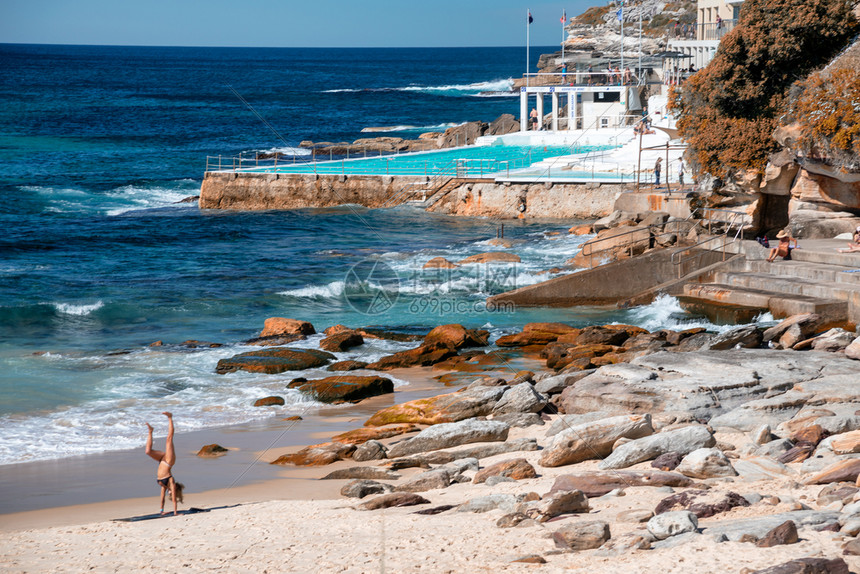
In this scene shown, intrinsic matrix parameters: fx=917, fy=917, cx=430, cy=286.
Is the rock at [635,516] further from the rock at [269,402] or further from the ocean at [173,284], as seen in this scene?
the rock at [269,402]

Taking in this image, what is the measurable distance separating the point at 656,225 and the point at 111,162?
4577 centimetres

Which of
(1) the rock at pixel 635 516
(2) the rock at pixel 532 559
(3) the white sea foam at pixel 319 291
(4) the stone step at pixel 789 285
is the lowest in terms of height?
(3) the white sea foam at pixel 319 291

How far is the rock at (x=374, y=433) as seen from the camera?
13.5m

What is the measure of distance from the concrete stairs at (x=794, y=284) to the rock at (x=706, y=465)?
924cm

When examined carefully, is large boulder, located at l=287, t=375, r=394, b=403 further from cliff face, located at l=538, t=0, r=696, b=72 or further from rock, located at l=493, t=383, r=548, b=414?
cliff face, located at l=538, t=0, r=696, b=72

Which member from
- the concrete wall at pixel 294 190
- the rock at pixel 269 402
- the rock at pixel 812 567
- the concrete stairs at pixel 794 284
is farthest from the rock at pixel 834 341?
the concrete wall at pixel 294 190

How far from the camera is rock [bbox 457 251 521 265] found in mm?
27219

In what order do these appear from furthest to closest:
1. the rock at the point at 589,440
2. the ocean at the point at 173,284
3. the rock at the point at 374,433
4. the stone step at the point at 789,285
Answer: the stone step at the point at 789,285 < the ocean at the point at 173,284 < the rock at the point at 374,433 < the rock at the point at 589,440

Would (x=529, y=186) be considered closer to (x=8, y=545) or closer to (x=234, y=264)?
(x=234, y=264)

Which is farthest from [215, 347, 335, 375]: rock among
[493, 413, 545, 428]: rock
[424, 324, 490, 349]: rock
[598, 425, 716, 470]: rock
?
[598, 425, 716, 470]: rock

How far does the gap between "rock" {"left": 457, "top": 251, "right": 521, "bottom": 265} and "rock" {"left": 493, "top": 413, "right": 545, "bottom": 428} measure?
14.2 meters

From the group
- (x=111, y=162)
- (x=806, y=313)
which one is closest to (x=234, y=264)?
(x=806, y=313)

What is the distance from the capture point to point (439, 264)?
2730cm

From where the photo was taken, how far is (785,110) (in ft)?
73.8
